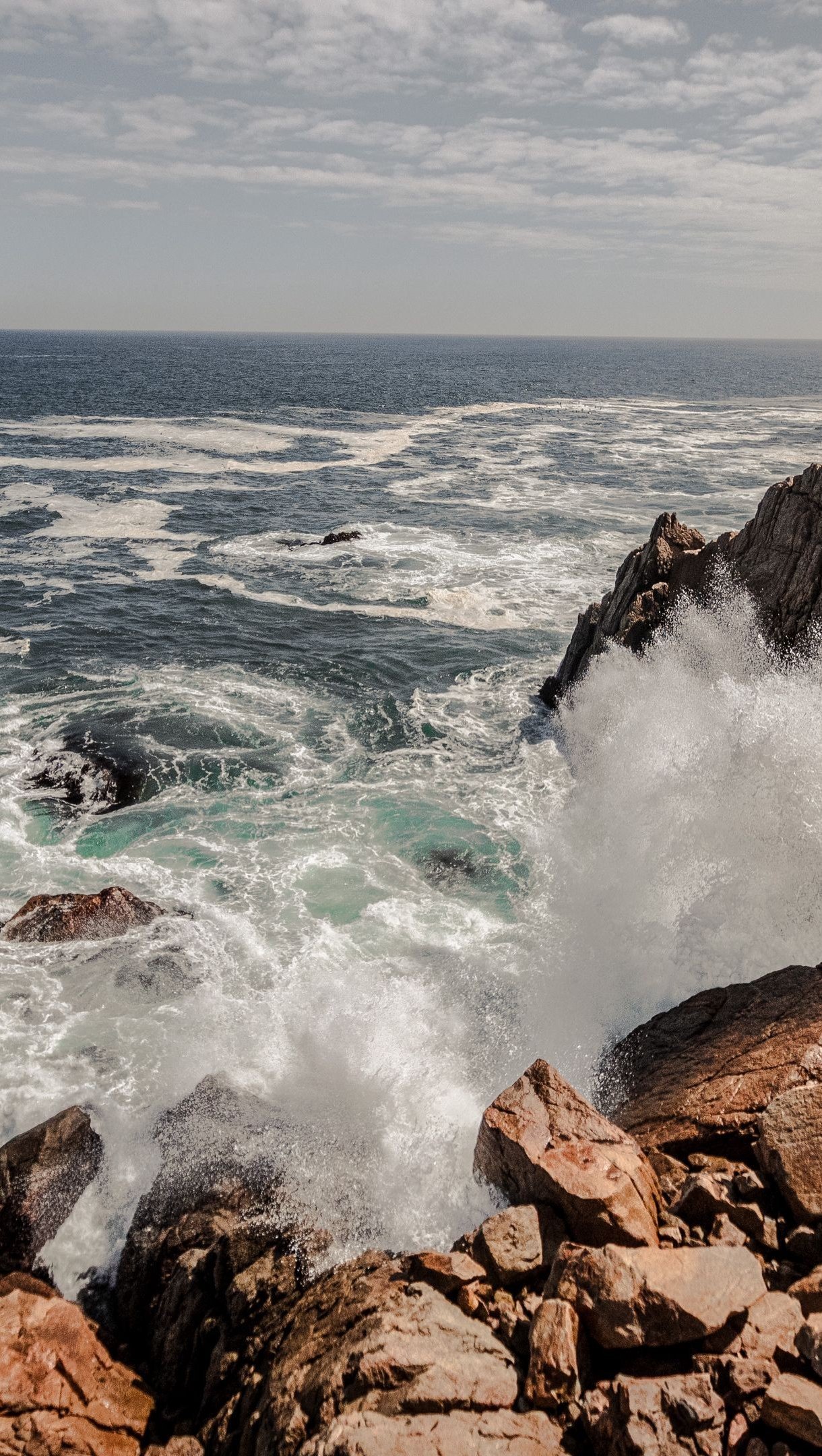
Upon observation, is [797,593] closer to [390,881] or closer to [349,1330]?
[390,881]

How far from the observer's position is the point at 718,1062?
1026 cm

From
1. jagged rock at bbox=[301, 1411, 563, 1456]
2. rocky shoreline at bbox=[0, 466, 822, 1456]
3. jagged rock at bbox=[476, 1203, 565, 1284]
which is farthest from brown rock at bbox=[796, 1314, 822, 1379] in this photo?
jagged rock at bbox=[476, 1203, 565, 1284]

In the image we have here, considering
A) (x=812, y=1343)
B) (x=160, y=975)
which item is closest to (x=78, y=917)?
(x=160, y=975)

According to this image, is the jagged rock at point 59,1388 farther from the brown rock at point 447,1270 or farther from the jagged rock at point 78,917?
the jagged rock at point 78,917

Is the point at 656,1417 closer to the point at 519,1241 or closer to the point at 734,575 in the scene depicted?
the point at 519,1241

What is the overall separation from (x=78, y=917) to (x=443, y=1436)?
497 inches

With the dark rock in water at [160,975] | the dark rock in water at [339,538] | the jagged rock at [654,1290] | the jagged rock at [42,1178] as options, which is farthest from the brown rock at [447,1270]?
the dark rock in water at [339,538]

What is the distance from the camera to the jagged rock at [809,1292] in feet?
22.0

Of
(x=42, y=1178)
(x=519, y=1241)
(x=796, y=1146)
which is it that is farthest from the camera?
(x=42, y=1178)

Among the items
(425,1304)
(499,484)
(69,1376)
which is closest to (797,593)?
(425,1304)

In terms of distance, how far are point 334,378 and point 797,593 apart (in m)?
151

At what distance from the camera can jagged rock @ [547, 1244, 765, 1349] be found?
6.51 m

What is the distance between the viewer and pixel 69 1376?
27.6ft

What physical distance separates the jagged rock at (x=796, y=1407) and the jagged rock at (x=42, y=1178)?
8.74m
